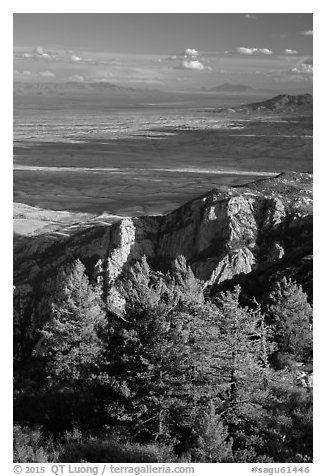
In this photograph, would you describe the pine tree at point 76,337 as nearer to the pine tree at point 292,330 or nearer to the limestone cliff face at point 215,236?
the pine tree at point 292,330

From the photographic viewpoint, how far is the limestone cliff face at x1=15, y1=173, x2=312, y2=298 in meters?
28.2

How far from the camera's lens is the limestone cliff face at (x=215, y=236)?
92.5 ft

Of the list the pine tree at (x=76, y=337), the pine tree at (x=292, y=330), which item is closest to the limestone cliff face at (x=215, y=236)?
the pine tree at (x=292, y=330)

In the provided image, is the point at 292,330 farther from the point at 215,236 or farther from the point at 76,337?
the point at 215,236

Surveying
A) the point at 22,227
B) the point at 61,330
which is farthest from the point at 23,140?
the point at 61,330

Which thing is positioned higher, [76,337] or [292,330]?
[292,330]

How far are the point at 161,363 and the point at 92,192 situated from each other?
331ft

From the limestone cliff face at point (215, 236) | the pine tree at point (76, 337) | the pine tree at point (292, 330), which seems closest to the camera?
the pine tree at point (292, 330)

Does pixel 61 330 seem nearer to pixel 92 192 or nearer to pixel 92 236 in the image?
pixel 92 236

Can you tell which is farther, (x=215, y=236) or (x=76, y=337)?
(x=215, y=236)

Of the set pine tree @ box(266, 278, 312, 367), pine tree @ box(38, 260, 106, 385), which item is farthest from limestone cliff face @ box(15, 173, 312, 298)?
pine tree @ box(38, 260, 106, 385)

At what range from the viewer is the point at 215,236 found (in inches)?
1209

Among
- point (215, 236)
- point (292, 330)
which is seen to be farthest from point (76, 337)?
point (215, 236)

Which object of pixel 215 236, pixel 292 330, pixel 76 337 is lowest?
pixel 76 337
